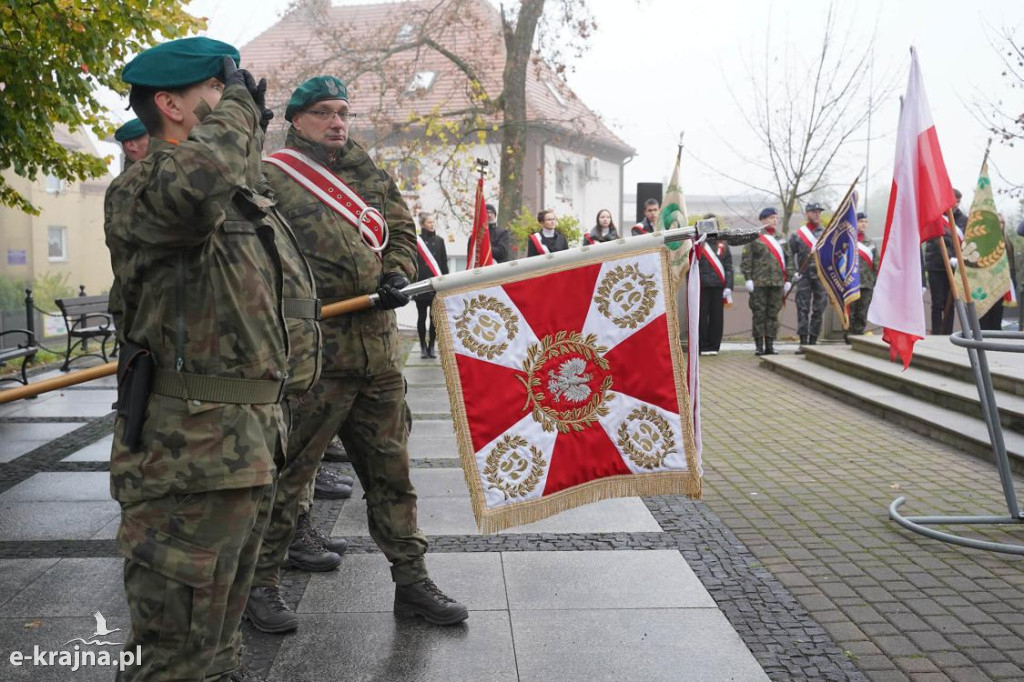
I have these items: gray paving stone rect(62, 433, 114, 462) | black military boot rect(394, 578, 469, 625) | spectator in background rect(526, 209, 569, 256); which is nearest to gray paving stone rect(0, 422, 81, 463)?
gray paving stone rect(62, 433, 114, 462)

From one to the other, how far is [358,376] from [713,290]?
11.1m

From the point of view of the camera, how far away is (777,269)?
14273 mm

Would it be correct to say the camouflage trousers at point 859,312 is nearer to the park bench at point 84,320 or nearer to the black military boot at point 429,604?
the park bench at point 84,320

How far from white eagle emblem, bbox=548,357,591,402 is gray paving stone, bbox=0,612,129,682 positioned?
1997mm

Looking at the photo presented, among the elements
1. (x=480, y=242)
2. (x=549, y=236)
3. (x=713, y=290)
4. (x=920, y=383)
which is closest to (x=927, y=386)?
(x=920, y=383)

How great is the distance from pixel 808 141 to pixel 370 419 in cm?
2586

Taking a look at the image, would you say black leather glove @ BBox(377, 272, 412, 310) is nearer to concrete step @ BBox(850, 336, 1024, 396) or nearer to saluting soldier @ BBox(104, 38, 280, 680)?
saluting soldier @ BBox(104, 38, 280, 680)

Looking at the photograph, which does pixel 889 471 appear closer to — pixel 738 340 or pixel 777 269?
pixel 777 269

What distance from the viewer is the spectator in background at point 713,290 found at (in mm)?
14094

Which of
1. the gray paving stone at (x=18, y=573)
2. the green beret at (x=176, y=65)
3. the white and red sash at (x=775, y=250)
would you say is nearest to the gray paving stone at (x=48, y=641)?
the gray paving stone at (x=18, y=573)

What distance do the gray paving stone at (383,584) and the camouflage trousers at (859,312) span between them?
1172 cm

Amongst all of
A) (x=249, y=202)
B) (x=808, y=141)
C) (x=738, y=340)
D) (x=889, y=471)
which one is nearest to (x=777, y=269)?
(x=738, y=340)

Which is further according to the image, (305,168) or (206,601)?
(305,168)

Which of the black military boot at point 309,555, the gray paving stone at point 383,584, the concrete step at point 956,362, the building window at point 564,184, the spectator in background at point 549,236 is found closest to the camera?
the gray paving stone at point 383,584
